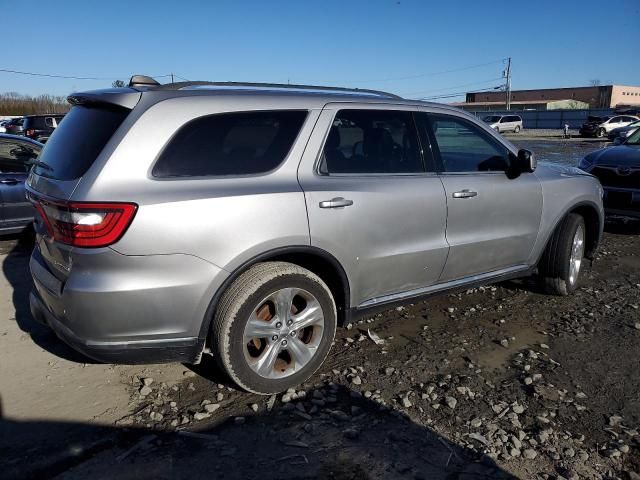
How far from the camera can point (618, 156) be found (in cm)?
748

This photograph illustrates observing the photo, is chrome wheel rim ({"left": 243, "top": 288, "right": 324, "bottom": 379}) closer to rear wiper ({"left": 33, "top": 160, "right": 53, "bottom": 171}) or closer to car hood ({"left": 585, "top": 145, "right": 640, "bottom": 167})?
rear wiper ({"left": 33, "top": 160, "right": 53, "bottom": 171})

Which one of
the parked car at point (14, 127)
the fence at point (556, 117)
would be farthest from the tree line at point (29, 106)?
the fence at point (556, 117)

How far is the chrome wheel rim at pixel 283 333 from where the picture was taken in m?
3.02

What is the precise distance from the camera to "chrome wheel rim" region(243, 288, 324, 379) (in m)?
3.02

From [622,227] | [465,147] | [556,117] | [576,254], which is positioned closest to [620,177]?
[622,227]

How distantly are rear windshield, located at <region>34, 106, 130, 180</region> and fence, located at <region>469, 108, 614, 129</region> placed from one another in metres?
50.9

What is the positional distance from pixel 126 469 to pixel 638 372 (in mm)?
3216

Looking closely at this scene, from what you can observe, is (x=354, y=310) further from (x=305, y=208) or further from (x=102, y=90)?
(x=102, y=90)

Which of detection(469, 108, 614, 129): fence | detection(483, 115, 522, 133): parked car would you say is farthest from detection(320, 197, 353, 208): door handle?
detection(469, 108, 614, 129): fence

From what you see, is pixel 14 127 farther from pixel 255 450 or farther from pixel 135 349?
pixel 255 450

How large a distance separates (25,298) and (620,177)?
752 centimetres

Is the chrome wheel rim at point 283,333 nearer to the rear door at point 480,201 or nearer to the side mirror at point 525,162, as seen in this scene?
the rear door at point 480,201

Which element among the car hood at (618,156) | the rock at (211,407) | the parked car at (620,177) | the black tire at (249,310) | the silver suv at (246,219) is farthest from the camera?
the car hood at (618,156)

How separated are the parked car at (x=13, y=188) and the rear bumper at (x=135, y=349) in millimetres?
4117
